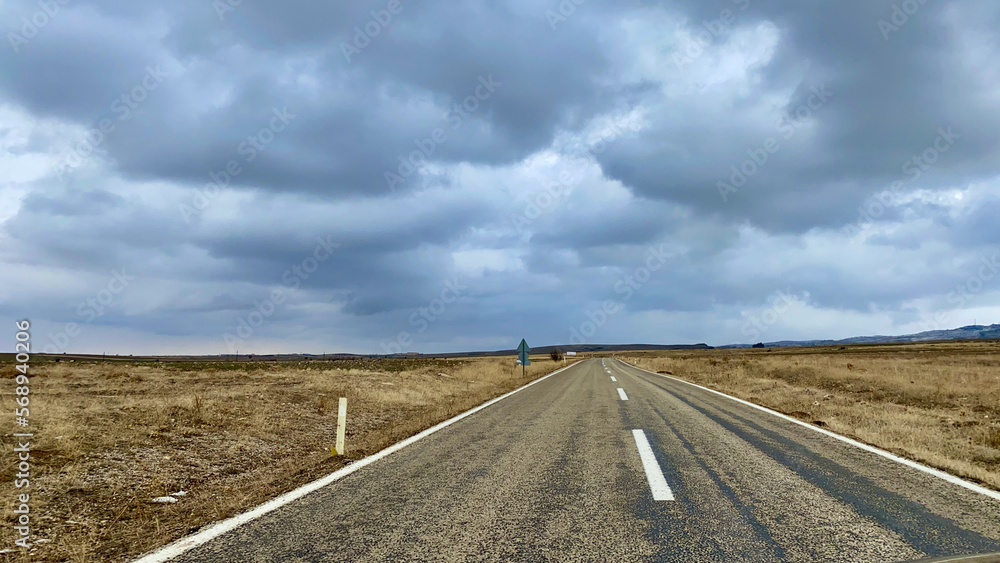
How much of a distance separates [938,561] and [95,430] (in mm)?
10741

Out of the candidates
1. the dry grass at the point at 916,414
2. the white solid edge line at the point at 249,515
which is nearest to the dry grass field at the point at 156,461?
the white solid edge line at the point at 249,515

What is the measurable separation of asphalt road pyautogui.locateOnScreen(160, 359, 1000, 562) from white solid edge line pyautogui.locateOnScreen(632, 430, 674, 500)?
0.12 feet

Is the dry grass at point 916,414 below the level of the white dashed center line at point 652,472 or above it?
below

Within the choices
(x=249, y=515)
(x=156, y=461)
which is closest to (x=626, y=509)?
(x=249, y=515)

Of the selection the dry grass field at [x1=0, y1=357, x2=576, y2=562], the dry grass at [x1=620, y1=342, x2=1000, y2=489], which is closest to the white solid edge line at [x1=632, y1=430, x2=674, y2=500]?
the dry grass at [x1=620, y1=342, x2=1000, y2=489]

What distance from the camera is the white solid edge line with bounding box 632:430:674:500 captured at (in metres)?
4.90

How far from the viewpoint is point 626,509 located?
4.47m

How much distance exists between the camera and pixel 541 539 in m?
3.76

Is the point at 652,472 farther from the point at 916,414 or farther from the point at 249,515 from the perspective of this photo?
the point at 916,414

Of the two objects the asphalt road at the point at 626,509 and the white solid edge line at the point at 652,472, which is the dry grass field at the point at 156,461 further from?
the white solid edge line at the point at 652,472

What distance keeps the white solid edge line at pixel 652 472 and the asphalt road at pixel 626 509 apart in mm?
35

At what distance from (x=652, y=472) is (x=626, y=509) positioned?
1470mm

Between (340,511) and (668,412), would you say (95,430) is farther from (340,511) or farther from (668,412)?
(668,412)

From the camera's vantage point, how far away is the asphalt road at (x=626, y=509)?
3.57m
